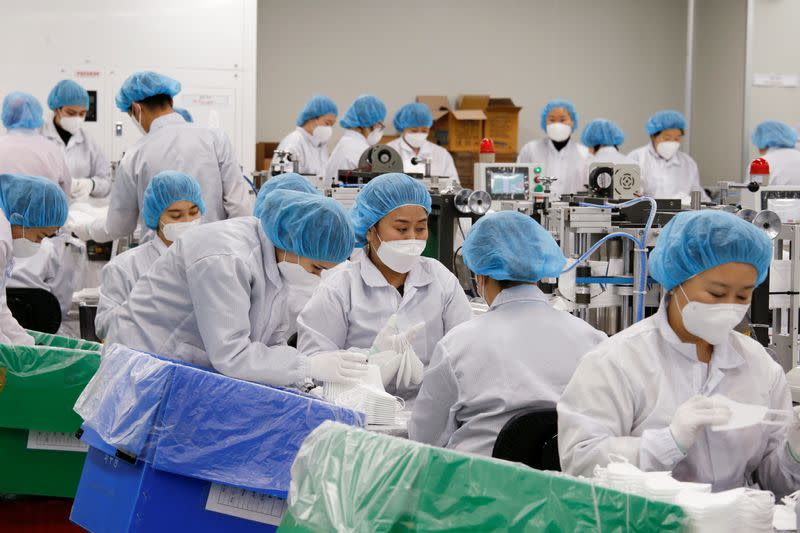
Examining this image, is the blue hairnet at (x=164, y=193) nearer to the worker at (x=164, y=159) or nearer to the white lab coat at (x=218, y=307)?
the worker at (x=164, y=159)

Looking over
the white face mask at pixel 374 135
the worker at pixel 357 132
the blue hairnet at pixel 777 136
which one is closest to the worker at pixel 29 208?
the worker at pixel 357 132

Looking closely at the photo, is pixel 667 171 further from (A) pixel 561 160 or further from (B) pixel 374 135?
(B) pixel 374 135

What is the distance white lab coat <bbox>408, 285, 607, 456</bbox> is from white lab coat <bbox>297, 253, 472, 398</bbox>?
0.64 metres

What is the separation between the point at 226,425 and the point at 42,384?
1031mm

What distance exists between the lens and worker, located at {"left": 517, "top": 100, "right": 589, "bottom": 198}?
712 centimetres

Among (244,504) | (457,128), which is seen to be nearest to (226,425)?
(244,504)

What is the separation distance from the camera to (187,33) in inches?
272

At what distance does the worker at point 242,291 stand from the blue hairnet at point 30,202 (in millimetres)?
1218

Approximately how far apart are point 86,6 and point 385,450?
597 centimetres

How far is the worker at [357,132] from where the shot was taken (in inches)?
253

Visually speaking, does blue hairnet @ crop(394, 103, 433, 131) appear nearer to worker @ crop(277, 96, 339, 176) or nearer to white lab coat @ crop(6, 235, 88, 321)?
worker @ crop(277, 96, 339, 176)

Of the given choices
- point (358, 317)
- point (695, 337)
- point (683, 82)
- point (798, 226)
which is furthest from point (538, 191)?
point (683, 82)

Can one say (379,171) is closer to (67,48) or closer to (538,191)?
(538,191)

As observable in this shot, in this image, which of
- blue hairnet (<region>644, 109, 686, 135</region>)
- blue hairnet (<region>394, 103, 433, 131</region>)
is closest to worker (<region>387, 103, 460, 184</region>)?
blue hairnet (<region>394, 103, 433, 131</region>)
